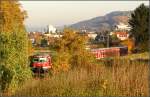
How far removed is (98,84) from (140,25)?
6112 cm

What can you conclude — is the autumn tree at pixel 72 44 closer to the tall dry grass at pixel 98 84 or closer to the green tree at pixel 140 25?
the tall dry grass at pixel 98 84

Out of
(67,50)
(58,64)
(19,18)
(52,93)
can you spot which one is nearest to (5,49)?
(52,93)

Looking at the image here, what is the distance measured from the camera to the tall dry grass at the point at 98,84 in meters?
8.45

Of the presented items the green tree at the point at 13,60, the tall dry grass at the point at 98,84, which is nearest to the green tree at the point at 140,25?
the green tree at the point at 13,60

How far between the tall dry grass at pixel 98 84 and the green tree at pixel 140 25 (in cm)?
5482

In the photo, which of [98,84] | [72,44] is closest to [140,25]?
[72,44]

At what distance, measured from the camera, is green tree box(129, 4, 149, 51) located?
65.7 m

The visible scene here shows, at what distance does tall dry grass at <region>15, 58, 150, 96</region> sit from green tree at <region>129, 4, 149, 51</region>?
54822 mm

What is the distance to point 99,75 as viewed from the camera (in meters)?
9.32

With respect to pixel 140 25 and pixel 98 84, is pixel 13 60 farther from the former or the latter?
pixel 140 25

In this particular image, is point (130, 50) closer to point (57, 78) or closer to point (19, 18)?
point (19, 18)

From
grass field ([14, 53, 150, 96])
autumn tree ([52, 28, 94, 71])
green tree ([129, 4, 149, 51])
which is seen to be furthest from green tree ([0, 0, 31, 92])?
green tree ([129, 4, 149, 51])

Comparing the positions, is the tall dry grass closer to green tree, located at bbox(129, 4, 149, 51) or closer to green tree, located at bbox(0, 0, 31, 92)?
green tree, located at bbox(0, 0, 31, 92)

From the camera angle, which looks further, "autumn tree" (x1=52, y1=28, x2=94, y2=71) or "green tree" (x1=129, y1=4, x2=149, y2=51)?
"green tree" (x1=129, y1=4, x2=149, y2=51)
